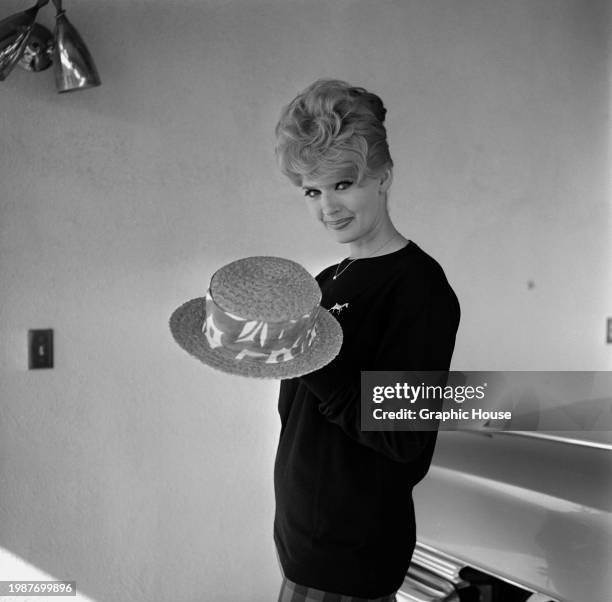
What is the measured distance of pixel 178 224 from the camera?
178 cm

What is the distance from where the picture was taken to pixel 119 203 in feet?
5.63

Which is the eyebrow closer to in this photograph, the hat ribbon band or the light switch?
the hat ribbon band

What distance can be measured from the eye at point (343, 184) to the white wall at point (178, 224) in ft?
2.43

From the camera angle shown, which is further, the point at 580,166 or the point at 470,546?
the point at 580,166

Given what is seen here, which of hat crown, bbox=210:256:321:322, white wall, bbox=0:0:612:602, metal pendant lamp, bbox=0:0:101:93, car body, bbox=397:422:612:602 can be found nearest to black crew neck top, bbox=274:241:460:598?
hat crown, bbox=210:256:321:322

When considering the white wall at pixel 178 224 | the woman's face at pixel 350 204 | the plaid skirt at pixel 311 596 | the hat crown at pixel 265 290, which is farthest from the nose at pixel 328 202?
the white wall at pixel 178 224

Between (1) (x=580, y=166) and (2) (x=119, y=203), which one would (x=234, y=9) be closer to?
(2) (x=119, y=203)

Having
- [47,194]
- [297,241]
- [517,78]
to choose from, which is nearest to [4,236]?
[47,194]

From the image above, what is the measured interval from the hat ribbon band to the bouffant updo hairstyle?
25cm

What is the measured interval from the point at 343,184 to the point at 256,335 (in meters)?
0.31

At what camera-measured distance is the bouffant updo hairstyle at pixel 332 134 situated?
3.54 ft

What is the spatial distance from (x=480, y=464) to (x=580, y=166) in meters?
1.11

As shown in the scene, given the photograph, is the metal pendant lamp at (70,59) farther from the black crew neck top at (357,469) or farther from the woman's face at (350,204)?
the black crew neck top at (357,469)

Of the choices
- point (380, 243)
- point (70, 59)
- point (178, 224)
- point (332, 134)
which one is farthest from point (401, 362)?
point (70, 59)
